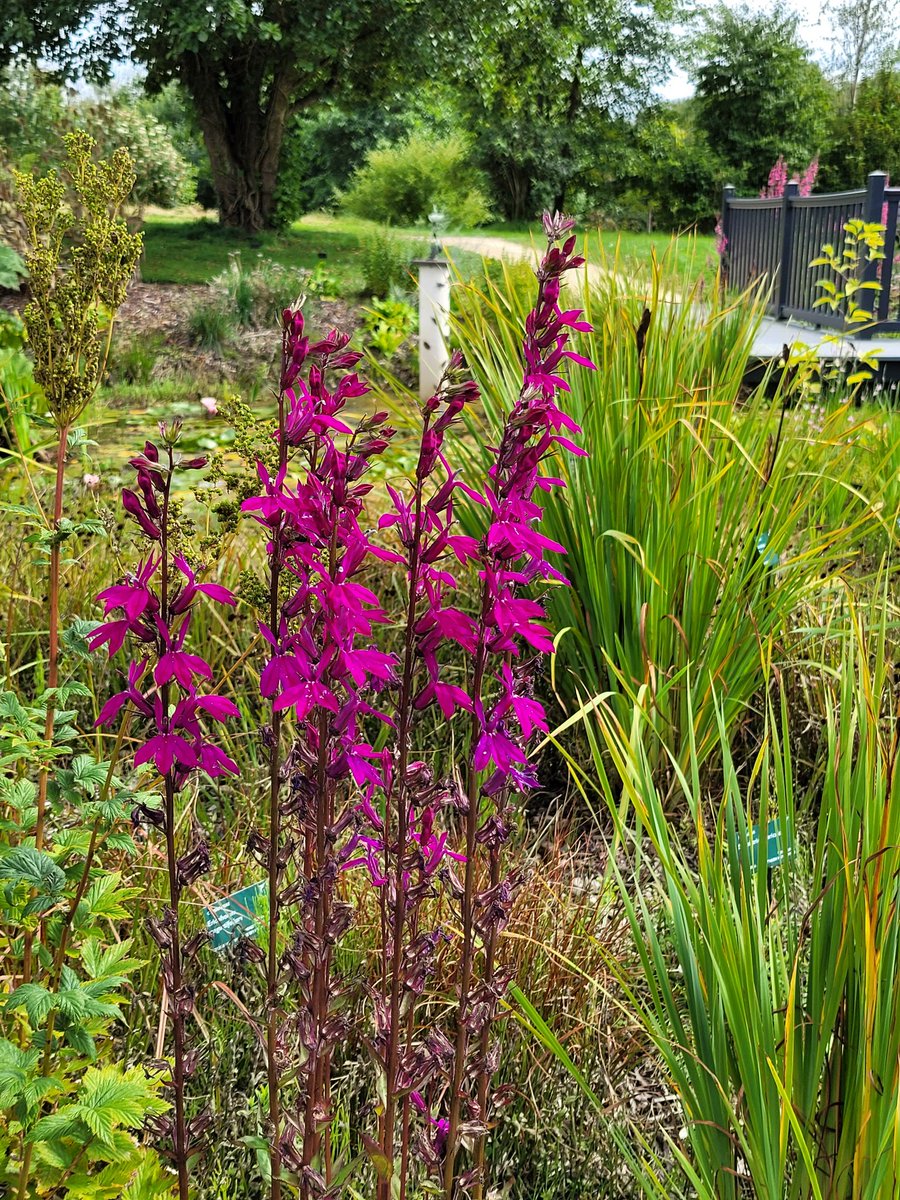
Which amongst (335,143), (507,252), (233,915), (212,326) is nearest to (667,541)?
(233,915)

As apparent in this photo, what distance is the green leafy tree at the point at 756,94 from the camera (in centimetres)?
2944

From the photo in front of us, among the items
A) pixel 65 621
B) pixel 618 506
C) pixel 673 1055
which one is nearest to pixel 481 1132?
pixel 673 1055

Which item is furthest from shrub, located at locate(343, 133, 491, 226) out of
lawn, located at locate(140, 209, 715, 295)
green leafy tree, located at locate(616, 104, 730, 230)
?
green leafy tree, located at locate(616, 104, 730, 230)

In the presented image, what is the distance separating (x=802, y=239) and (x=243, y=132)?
512 inches

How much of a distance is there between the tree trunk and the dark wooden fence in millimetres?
10086

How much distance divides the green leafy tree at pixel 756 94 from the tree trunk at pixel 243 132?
14856 mm

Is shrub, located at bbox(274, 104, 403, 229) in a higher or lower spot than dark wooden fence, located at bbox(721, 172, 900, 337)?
higher

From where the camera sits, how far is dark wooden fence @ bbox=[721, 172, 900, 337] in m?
8.23

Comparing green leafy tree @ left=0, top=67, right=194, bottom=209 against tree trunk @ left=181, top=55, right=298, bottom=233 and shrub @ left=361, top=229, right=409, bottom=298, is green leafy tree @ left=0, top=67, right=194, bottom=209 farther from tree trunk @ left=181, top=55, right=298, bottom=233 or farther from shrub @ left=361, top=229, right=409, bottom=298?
shrub @ left=361, top=229, right=409, bottom=298

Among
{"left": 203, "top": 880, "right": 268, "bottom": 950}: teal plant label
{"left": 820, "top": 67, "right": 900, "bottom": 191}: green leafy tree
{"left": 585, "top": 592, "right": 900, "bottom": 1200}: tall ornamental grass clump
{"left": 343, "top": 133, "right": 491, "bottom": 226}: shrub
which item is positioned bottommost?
{"left": 203, "top": 880, "right": 268, "bottom": 950}: teal plant label

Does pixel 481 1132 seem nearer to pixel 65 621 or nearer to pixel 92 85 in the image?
pixel 65 621

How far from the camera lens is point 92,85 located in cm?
1745

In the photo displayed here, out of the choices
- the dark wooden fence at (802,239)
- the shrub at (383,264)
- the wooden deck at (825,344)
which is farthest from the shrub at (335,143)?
the wooden deck at (825,344)

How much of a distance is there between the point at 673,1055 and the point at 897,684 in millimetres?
1951
